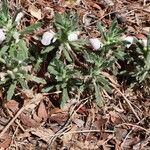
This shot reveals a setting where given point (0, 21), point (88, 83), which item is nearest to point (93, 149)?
point (88, 83)

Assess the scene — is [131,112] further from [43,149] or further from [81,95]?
[43,149]

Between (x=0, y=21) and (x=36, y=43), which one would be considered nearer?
(x=0, y=21)

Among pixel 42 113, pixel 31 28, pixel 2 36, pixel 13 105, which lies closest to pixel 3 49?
pixel 2 36

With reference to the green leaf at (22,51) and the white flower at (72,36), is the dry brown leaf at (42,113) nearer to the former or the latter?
the green leaf at (22,51)

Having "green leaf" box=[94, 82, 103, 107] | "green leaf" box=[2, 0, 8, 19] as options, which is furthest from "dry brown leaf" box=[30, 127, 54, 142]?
"green leaf" box=[2, 0, 8, 19]

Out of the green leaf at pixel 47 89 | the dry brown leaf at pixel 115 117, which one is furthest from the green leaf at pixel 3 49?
the dry brown leaf at pixel 115 117

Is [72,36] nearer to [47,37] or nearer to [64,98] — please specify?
[47,37]

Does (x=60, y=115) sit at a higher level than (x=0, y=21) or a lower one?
lower

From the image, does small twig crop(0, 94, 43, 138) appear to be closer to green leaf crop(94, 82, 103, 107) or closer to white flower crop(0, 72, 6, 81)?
white flower crop(0, 72, 6, 81)
